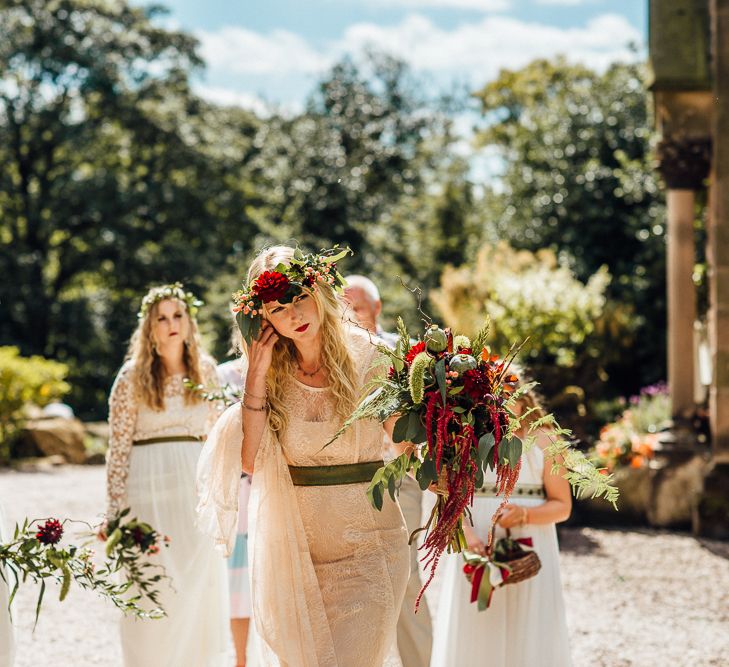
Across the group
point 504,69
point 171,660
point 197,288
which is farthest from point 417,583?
point 504,69

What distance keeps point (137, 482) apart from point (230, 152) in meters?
27.9

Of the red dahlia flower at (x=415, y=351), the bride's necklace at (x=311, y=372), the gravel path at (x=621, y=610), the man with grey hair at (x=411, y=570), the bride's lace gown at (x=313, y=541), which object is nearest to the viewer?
the red dahlia flower at (x=415, y=351)

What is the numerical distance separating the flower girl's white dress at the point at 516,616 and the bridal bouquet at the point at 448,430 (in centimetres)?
143

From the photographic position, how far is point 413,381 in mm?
3441

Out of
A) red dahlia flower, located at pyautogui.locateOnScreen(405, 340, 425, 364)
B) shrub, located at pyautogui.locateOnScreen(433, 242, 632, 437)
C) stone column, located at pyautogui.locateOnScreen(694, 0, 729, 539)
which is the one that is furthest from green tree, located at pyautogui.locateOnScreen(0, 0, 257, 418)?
red dahlia flower, located at pyautogui.locateOnScreen(405, 340, 425, 364)

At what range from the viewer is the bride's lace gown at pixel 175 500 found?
5.96 meters

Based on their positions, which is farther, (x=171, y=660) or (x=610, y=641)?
(x=610, y=641)

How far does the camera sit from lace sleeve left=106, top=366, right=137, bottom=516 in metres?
5.93

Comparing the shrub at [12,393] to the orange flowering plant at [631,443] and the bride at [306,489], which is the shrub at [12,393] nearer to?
the orange flowering plant at [631,443]

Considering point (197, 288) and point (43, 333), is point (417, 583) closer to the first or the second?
point (197, 288)

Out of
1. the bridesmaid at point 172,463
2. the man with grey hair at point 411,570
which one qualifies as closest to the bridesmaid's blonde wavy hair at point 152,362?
the bridesmaid at point 172,463

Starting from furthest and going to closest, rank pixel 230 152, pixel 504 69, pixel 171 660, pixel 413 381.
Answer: pixel 504 69
pixel 230 152
pixel 171 660
pixel 413 381

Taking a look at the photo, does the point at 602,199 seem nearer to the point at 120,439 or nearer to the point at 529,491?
the point at 120,439

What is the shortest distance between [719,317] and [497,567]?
7.24 m
